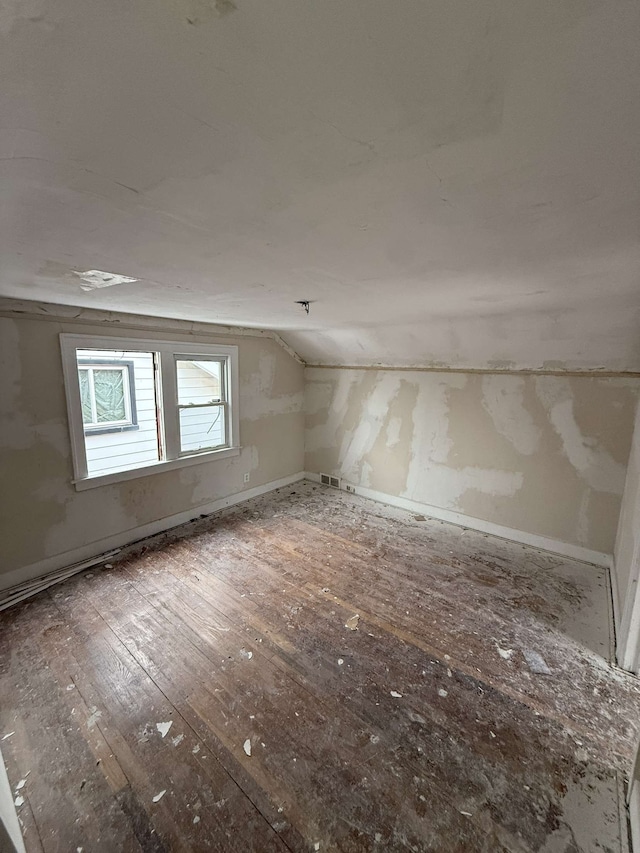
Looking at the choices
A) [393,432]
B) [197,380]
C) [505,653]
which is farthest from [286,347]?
[505,653]

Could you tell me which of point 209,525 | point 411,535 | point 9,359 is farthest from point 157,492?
point 411,535

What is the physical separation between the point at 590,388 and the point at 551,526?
1.37 meters

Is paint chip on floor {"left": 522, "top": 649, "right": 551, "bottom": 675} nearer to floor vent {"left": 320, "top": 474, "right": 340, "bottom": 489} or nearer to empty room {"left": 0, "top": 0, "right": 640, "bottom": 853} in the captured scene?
empty room {"left": 0, "top": 0, "right": 640, "bottom": 853}

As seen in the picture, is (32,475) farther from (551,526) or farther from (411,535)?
(551,526)

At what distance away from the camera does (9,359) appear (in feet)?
8.75

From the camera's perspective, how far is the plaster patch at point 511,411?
3.56 meters

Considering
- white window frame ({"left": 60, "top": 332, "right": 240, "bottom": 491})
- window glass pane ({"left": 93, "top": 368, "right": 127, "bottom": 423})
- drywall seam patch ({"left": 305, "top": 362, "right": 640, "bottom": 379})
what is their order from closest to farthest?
white window frame ({"left": 60, "top": 332, "right": 240, "bottom": 491}) < drywall seam patch ({"left": 305, "top": 362, "right": 640, "bottom": 379}) < window glass pane ({"left": 93, "top": 368, "right": 127, "bottom": 423})

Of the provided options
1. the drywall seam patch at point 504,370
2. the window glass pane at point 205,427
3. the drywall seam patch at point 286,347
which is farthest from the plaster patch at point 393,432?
the window glass pane at point 205,427

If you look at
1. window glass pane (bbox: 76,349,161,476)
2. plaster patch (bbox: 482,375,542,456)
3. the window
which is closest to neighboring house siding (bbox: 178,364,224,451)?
window glass pane (bbox: 76,349,161,476)

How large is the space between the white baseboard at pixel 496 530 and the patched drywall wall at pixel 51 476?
2199mm

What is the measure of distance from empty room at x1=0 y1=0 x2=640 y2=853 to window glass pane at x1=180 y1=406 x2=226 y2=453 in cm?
4

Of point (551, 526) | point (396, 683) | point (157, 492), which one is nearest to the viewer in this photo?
point (396, 683)

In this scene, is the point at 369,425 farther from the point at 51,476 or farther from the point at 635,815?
the point at 635,815

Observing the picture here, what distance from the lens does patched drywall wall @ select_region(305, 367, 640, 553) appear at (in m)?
3.21
